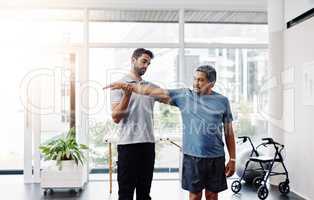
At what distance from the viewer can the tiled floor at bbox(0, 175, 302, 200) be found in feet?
15.3

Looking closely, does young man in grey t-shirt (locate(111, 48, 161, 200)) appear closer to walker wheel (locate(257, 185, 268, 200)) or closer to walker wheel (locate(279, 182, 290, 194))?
walker wheel (locate(257, 185, 268, 200))

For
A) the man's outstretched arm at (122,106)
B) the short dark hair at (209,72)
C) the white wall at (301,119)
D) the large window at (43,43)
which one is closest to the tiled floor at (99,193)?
the white wall at (301,119)

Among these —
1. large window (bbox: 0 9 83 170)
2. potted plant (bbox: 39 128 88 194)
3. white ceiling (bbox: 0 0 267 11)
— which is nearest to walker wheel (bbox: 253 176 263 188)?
potted plant (bbox: 39 128 88 194)

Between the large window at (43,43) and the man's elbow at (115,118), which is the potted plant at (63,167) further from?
the man's elbow at (115,118)

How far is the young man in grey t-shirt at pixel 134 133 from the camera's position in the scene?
8.60 ft

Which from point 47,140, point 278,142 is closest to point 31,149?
point 47,140

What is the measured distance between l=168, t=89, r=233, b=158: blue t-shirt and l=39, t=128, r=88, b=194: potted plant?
2.80 m

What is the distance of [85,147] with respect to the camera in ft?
16.9

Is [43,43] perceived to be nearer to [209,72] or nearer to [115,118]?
[115,118]

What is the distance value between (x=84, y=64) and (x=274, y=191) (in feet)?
11.1

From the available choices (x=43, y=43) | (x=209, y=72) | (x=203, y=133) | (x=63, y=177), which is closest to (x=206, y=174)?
(x=203, y=133)

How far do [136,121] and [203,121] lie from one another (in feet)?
1.69

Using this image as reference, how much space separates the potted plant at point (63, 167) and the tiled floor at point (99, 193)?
14 cm

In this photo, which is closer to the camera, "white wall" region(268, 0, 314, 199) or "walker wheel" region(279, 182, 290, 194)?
"white wall" region(268, 0, 314, 199)
